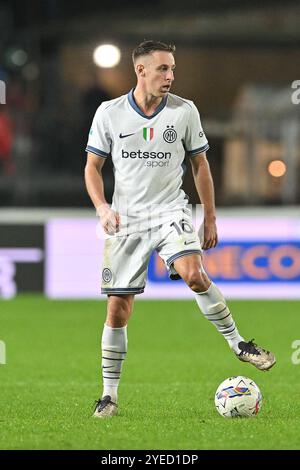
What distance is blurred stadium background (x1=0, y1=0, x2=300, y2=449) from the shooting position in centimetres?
1109

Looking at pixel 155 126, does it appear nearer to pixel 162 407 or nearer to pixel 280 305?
pixel 162 407

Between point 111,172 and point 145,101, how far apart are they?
28.2 ft

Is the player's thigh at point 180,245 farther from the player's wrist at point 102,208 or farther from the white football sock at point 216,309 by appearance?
the player's wrist at point 102,208

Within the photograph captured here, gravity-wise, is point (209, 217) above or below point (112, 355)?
above

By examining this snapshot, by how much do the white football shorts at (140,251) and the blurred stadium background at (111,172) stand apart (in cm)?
287

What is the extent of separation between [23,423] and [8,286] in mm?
8458

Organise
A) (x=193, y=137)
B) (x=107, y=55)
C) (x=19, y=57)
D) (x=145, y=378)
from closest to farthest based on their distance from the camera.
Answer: (x=193, y=137) < (x=145, y=378) < (x=19, y=57) < (x=107, y=55)

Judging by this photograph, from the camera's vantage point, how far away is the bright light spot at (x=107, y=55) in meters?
15.3

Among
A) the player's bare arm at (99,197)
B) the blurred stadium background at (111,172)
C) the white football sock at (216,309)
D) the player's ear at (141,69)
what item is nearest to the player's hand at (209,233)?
the white football sock at (216,309)

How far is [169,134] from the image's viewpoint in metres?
6.03

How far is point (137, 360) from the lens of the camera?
351 inches

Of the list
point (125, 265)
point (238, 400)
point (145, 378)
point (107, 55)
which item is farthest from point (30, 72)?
point (238, 400)

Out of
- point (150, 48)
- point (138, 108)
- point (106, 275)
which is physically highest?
point (150, 48)

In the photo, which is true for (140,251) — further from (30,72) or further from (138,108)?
(30,72)
